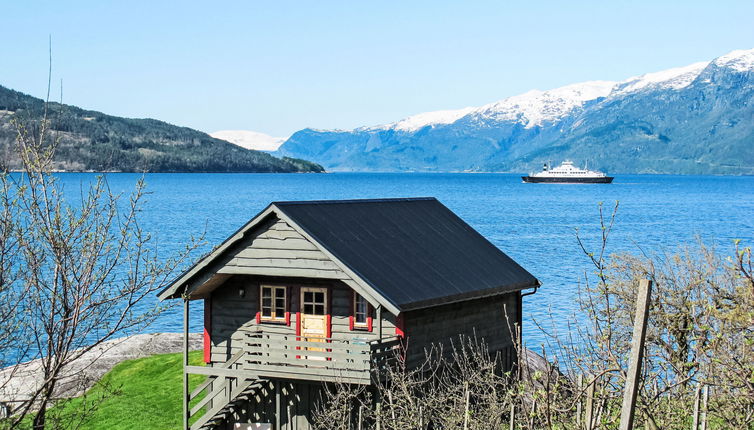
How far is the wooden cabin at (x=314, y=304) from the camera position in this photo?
24906mm

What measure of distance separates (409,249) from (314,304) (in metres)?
3.40

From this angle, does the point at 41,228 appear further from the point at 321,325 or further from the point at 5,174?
the point at 321,325

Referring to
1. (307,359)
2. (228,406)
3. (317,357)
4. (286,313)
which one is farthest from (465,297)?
(228,406)

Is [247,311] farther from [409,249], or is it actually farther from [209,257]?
[409,249]

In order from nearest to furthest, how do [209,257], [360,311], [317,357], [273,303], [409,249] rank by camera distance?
[209,257] → [360,311] → [317,357] → [273,303] → [409,249]

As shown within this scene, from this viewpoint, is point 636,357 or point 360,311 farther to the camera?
point 360,311

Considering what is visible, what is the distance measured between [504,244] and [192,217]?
194 feet

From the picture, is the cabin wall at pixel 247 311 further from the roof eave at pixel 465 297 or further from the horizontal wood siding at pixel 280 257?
the roof eave at pixel 465 297

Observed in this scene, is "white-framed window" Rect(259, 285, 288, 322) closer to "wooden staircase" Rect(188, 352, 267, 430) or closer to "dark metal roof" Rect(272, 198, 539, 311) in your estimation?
"wooden staircase" Rect(188, 352, 267, 430)

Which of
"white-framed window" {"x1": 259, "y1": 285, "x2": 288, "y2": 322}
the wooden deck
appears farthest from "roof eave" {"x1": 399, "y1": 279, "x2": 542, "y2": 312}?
"white-framed window" {"x1": 259, "y1": 285, "x2": 288, "y2": 322}

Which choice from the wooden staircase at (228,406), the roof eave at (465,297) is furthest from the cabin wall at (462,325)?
the wooden staircase at (228,406)

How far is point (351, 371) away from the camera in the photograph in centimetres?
2428

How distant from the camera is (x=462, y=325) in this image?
27.6 meters

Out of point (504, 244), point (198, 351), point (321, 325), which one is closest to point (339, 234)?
point (321, 325)
